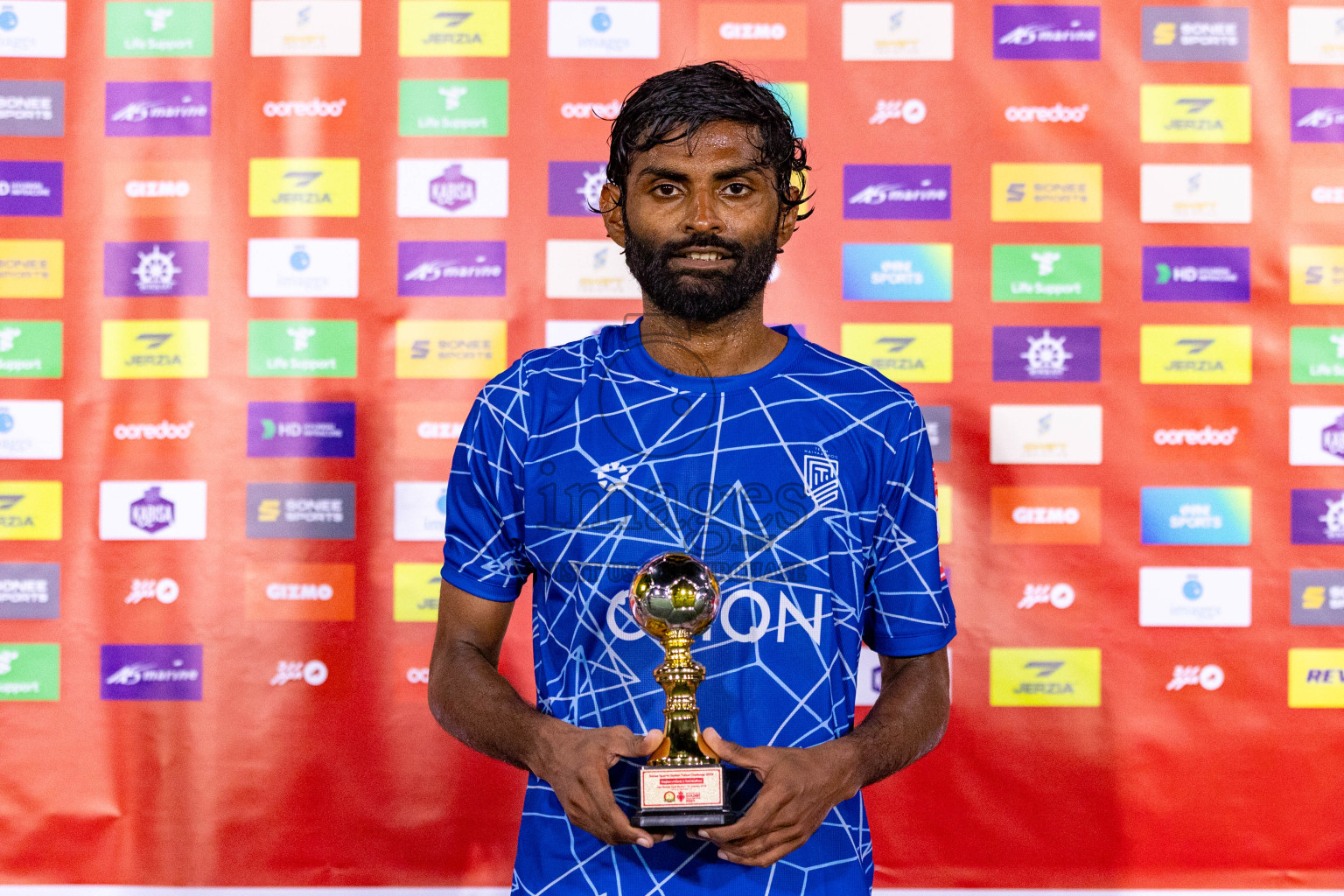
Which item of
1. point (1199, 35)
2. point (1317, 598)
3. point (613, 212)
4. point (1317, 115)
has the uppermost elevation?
point (1199, 35)

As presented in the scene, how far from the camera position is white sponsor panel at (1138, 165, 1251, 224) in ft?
6.64

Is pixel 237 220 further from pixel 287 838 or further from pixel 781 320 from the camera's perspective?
pixel 287 838

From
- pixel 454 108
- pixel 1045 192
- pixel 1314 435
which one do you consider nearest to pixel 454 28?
pixel 454 108

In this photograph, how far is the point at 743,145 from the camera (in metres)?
1.06

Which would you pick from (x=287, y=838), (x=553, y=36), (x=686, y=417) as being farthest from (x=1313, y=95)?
(x=287, y=838)

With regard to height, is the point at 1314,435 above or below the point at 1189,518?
above

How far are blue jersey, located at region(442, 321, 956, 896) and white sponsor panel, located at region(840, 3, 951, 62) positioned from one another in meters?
1.25

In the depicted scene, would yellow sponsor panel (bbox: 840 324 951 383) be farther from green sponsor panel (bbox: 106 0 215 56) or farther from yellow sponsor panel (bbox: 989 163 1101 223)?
green sponsor panel (bbox: 106 0 215 56)

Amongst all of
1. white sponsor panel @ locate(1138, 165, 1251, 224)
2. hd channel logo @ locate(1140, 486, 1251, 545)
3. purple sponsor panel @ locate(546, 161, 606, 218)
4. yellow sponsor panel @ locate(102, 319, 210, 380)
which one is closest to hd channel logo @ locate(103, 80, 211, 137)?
yellow sponsor panel @ locate(102, 319, 210, 380)

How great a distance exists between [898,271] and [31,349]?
180 cm

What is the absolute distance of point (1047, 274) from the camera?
2.03 meters

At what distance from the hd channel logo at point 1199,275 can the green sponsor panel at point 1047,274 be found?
0.12 metres

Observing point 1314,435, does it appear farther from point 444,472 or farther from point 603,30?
point 444,472

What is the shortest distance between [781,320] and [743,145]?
100 cm
